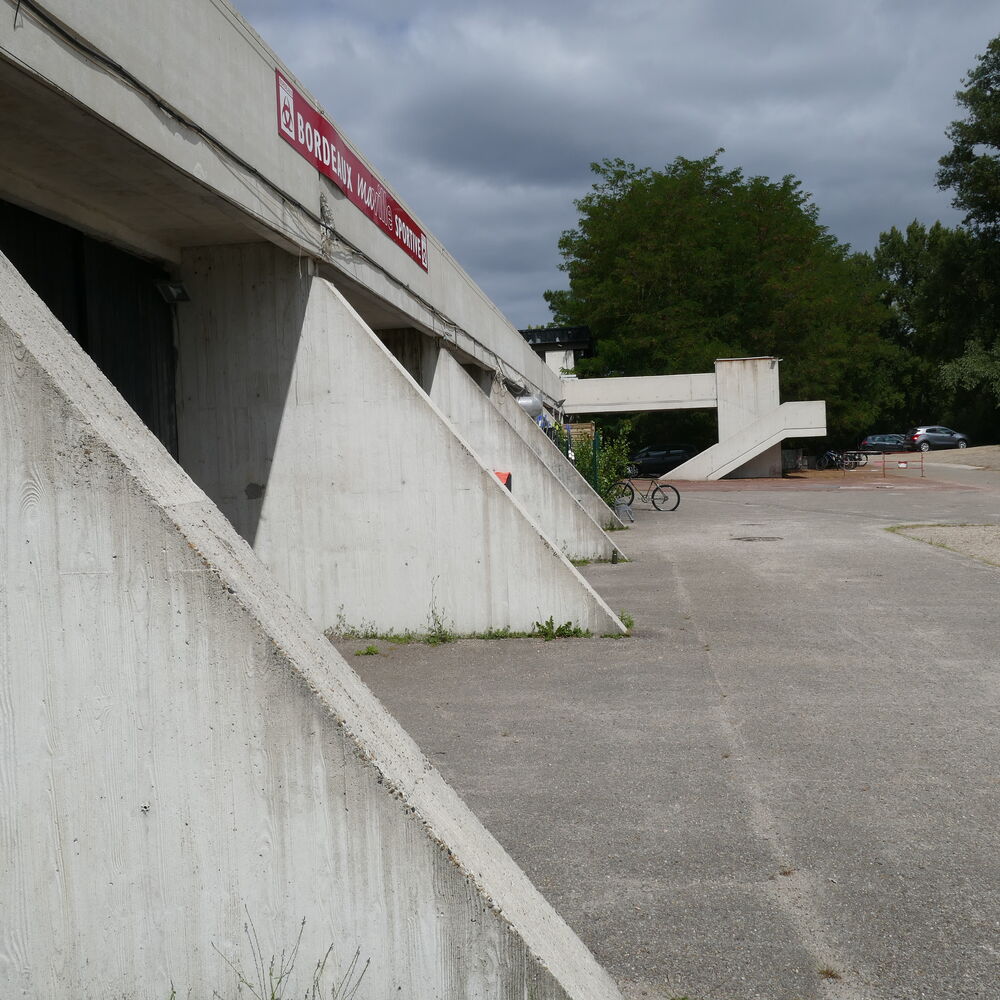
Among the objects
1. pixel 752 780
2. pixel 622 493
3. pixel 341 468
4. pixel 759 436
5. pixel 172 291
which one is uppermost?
pixel 172 291

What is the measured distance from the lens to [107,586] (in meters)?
→ 2.54

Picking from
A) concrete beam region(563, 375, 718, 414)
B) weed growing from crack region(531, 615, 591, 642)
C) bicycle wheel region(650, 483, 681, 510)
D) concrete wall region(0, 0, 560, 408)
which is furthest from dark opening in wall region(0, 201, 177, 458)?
concrete beam region(563, 375, 718, 414)

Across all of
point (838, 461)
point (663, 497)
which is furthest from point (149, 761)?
point (838, 461)

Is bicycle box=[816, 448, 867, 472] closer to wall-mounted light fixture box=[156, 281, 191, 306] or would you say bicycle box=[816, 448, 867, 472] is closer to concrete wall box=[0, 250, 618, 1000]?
wall-mounted light fixture box=[156, 281, 191, 306]

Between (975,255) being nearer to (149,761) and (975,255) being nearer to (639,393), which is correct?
(639,393)

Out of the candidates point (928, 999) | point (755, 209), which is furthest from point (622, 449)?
point (755, 209)

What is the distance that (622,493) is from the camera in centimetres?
2028

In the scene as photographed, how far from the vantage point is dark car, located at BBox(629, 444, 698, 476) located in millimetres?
42656

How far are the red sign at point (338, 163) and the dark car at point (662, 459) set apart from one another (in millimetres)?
31531

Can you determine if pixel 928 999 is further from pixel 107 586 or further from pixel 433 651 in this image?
pixel 433 651

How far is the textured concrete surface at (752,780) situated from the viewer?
315cm

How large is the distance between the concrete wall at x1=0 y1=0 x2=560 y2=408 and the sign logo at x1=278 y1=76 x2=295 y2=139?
0.46ft

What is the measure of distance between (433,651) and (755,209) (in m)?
43.9

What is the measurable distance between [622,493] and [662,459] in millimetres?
23113
